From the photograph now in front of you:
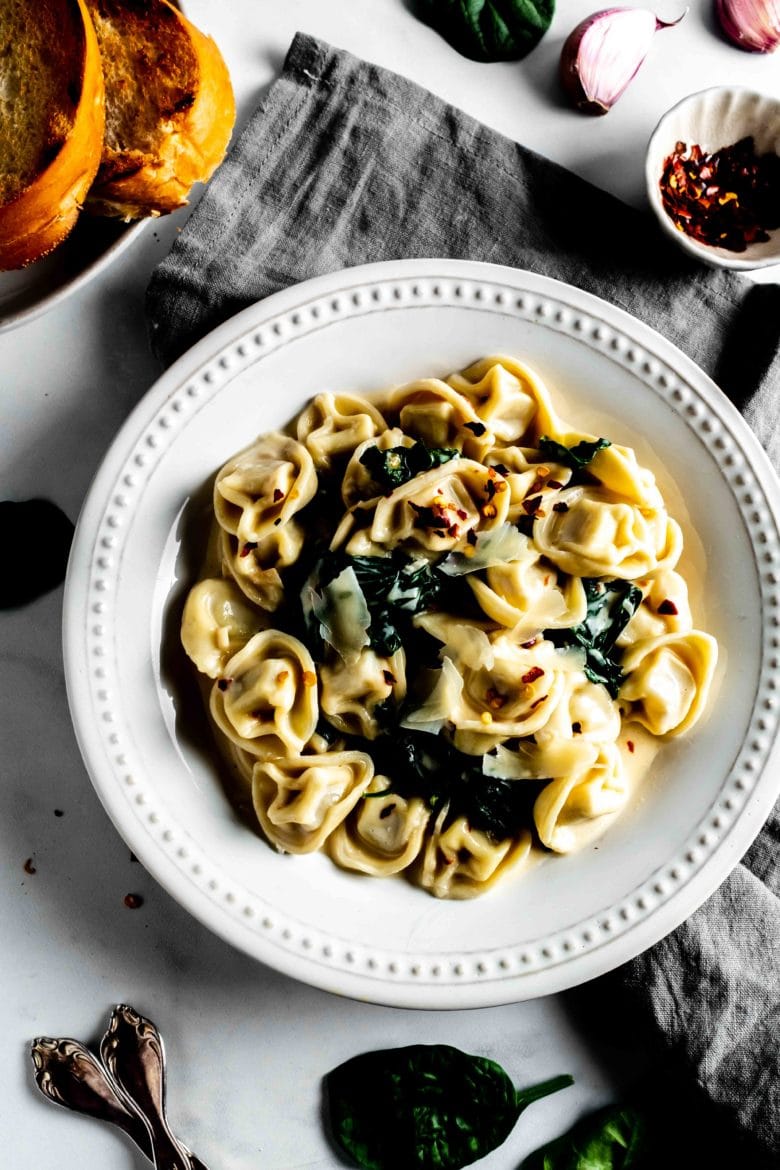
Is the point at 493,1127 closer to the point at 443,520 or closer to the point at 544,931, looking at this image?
the point at 544,931

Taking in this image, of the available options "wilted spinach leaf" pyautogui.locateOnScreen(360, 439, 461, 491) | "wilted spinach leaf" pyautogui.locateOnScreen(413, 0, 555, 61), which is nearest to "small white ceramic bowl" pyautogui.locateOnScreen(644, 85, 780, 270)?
"wilted spinach leaf" pyautogui.locateOnScreen(413, 0, 555, 61)

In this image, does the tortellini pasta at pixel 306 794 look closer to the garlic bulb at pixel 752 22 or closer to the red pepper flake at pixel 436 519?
the red pepper flake at pixel 436 519

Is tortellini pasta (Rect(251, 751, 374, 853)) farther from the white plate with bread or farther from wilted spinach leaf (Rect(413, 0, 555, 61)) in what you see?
wilted spinach leaf (Rect(413, 0, 555, 61))

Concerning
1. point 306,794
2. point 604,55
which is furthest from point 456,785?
point 604,55

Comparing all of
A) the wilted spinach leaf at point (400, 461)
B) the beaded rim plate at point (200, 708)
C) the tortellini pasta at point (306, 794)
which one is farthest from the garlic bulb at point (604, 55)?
the tortellini pasta at point (306, 794)

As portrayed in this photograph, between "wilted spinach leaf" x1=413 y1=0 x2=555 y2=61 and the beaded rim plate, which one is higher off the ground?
"wilted spinach leaf" x1=413 y1=0 x2=555 y2=61

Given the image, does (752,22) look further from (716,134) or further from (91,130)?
(91,130)
